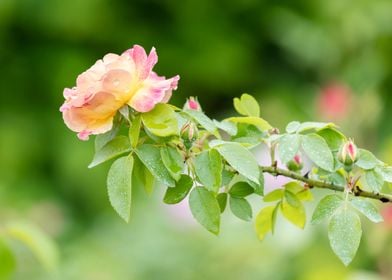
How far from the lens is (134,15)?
4559 mm

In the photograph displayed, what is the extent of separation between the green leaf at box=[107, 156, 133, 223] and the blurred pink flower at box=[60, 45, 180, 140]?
0.11 feet

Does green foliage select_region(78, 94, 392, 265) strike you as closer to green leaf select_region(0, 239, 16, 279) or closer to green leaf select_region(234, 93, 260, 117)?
green leaf select_region(234, 93, 260, 117)

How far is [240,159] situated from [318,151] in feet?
0.26

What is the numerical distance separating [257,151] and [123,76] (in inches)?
86.1

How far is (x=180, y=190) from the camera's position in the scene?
78 centimetres

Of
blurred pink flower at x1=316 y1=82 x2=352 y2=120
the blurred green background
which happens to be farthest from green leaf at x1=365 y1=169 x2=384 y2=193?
blurred pink flower at x1=316 y1=82 x2=352 y2=120

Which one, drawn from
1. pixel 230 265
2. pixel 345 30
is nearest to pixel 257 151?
pixel 230 265

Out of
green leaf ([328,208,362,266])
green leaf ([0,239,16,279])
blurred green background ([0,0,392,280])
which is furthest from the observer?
blurred green background ([0,0,392,280])

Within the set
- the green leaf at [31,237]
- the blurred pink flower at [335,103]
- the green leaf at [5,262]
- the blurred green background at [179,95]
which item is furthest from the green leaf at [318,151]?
the blurred pink flower at [335,103]

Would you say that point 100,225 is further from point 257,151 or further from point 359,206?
point 359,206

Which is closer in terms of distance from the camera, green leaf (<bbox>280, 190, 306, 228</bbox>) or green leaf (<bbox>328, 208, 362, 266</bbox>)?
green leaf (<bbox>328, 208, 362, 266</bbox>)

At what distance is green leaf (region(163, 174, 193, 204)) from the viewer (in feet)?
2.57

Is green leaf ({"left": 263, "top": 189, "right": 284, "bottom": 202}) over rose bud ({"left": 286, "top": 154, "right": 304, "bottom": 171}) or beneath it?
beneath

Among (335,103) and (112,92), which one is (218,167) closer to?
(112,92)
